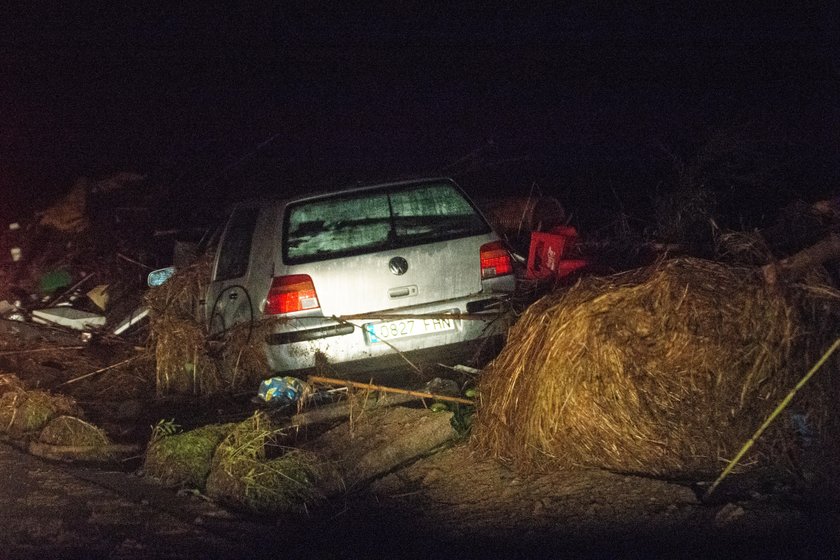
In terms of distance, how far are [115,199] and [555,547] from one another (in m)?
12.6

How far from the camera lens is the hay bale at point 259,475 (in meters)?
4.98

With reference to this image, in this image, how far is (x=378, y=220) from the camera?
22.1ft

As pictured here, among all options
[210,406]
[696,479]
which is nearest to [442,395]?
[696,479]

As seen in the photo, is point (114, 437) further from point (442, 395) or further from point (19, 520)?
point (442, 395)

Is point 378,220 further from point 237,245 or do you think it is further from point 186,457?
point 186,457

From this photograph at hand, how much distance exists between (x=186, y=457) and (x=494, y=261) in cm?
262

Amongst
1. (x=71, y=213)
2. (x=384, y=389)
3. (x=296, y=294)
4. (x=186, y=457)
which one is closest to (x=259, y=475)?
(x=186, y=457)

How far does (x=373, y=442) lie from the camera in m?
5.59

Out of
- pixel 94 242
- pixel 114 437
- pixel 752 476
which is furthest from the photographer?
pixel 94 242

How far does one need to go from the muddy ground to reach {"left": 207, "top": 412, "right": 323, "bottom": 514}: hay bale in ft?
0.32

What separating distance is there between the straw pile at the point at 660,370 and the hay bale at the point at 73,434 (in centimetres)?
315

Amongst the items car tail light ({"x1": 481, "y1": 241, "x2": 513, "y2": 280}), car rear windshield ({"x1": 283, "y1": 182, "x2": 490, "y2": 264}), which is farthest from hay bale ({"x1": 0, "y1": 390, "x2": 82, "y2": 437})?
car tail light ({"x1": 481, "y1": 241, "x2": 513, "y2": 280})

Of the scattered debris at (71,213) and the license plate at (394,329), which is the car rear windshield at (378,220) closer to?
the license plate at (394,329)

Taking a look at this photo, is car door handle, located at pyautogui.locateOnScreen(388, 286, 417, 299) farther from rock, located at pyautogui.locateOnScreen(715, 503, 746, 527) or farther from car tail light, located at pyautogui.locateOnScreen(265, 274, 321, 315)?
rock, located at pyautogui.locateOnScreen(715, 503, 746, 527)
